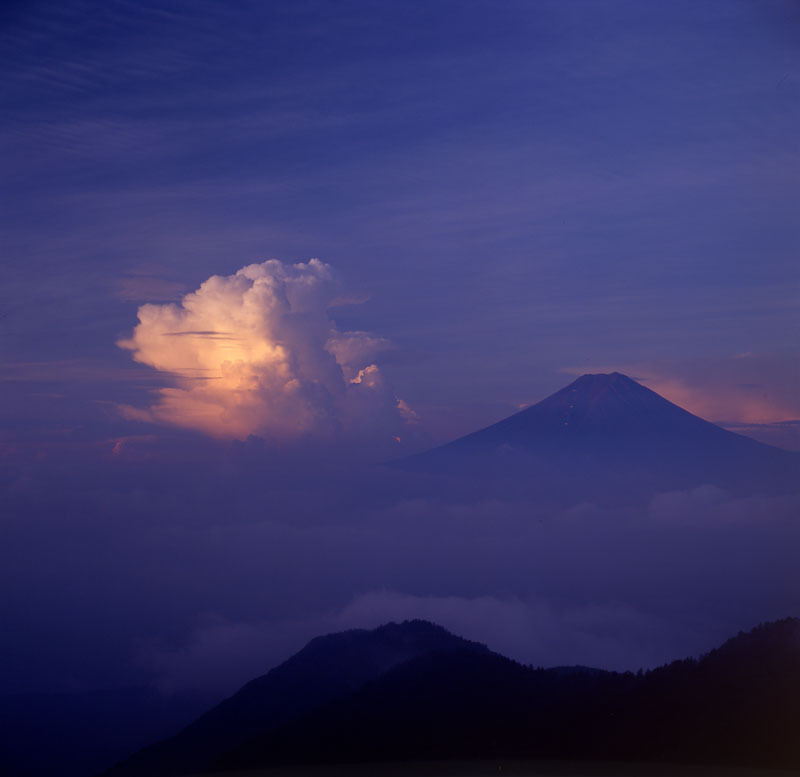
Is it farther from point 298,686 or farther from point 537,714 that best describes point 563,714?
point 298,686

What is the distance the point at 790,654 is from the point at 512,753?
3.09 metres

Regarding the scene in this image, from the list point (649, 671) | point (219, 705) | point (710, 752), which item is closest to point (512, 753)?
point (710, 752)

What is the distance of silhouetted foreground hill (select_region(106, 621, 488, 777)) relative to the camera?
7.93 metres

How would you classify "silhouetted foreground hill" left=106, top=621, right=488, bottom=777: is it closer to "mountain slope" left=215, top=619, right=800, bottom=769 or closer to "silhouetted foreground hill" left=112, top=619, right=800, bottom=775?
"silhouetted foreground hill" left=112, top=619, right=800, bottom=775

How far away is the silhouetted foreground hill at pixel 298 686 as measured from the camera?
7.93 meters

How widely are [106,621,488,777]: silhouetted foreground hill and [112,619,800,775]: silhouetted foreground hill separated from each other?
1.7 inches

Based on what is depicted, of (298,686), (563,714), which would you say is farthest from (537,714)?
(298,686)

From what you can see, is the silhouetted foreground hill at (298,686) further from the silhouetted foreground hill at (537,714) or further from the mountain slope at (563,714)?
the mountain slope at (563,714)

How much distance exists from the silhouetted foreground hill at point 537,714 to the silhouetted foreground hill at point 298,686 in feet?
0.14

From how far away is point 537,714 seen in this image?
256 inches

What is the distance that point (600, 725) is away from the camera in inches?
238

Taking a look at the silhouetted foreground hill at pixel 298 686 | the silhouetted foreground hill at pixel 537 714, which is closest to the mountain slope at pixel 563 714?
the silhouetted foreground hill at pixel 537 714

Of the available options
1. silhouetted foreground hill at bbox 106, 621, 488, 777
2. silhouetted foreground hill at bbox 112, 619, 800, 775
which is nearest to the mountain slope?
silhouetted foreground hill at bbox 112, 619, 800, 775

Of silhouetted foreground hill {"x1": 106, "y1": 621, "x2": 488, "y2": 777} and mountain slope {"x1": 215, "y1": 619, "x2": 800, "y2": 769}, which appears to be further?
silhouetted foreground hill {"x1": 106, "y1": 621, "x2": 488, "y2": 777}
